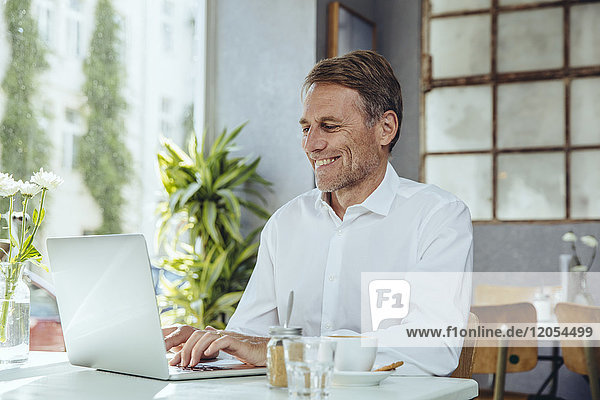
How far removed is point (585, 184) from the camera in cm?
494

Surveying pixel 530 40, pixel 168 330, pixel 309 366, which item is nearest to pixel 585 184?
pixel 530 40

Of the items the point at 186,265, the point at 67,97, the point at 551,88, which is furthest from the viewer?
the point at 551,88

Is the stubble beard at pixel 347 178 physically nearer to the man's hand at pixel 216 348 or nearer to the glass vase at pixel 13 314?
the man's hand at pixel 216 348

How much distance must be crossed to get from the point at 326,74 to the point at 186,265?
7.20 ft

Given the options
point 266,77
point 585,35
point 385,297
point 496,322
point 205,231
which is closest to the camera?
point 385,297

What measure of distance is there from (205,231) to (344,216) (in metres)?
2.16

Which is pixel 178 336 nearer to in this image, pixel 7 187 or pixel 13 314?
pixel 13 314

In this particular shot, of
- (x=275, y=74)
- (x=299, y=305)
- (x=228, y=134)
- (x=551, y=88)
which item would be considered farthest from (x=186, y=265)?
(x=551, y=88)

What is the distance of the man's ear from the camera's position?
225 cm

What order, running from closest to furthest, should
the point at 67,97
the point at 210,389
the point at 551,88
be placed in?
the point at 210,389
the point at 67,97
the point at 551,88

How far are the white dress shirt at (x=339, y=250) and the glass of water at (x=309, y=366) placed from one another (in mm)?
866

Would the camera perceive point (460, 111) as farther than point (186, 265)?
Yes

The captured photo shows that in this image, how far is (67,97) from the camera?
145 inches

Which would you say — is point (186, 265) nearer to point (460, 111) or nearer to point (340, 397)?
point (460, 111)
